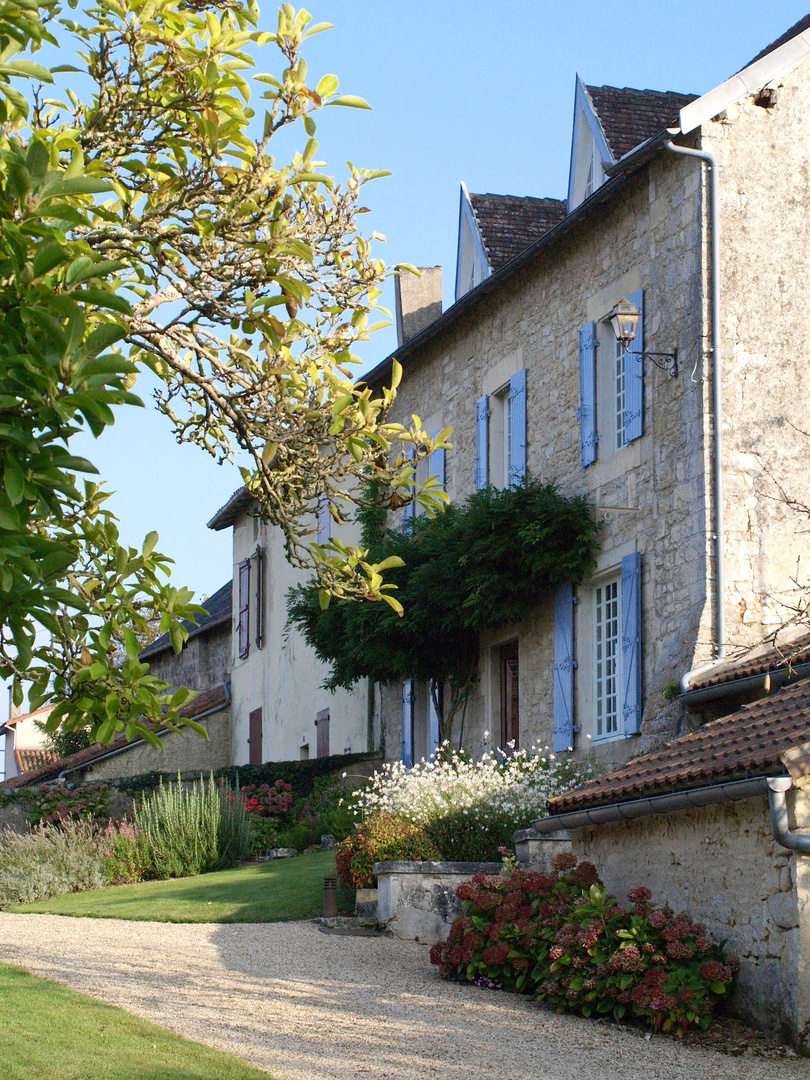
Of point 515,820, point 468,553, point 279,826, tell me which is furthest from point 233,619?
point 515,820

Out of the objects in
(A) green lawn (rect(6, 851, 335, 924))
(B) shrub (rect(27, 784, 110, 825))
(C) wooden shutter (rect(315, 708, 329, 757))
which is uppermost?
(C) wooden shutter (rect(315, 708, 329, 757))

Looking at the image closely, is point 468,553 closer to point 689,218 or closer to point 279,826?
point 689,218

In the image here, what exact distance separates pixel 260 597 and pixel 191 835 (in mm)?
9071

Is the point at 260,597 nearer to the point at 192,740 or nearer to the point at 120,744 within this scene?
the point at 192,740

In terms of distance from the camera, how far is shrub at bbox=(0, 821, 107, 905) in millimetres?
13711

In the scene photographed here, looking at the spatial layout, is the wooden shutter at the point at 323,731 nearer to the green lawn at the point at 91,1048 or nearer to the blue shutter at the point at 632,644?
the blue shutter at the point at 632,644

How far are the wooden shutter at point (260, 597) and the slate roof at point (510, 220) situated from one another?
30.2 ft

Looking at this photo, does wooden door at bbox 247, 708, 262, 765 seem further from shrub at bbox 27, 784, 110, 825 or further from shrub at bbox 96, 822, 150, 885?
shrub at bbox 96, 822, 150, 885

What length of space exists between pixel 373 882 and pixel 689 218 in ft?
20.7

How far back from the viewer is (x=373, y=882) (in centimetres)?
1076

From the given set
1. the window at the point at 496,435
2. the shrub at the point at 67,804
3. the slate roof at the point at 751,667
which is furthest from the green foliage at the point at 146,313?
the shrub at the point at 67,804

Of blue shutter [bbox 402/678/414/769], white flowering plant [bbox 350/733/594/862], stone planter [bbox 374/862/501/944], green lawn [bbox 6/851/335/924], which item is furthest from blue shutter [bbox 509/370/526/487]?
stone planter [bbox 374/862/501/944]

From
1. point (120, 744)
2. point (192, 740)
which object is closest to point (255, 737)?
point (192, 740)

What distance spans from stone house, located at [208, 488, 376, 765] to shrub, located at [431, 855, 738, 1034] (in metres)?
9.45
